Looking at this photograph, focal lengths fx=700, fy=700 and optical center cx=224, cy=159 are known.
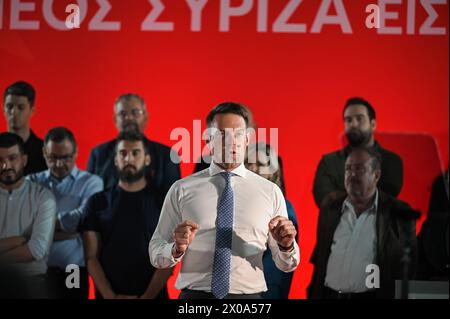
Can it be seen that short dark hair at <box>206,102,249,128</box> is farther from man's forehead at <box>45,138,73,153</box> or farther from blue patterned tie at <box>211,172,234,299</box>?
man's forehead at <box>45,138,73,153</box>

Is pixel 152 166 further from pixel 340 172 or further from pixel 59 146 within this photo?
pixel 340 172

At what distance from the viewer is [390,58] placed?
4148mm

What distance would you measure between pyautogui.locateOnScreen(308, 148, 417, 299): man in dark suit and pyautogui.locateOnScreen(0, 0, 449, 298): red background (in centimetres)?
11

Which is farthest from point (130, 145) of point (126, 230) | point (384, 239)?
point (384, 239)

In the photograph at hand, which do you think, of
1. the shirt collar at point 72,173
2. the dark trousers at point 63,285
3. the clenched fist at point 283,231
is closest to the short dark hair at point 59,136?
the shirt collar at point 72,173

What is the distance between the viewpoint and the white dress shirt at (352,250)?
4.00 meters

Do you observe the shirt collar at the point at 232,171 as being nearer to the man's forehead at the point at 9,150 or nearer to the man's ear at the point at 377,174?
the man's ear at the point at 377,174

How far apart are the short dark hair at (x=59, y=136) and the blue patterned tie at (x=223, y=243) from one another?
3.27 ft

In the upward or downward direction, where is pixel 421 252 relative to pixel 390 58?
downward

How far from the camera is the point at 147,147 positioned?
4.09 metres

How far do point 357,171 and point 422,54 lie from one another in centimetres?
81

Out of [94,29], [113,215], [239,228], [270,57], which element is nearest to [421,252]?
Answer: [239,228]

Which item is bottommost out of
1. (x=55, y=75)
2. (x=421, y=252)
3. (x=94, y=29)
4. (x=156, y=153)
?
(x=421, y=252)

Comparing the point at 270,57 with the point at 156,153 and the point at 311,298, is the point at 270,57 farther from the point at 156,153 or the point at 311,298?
the point at 311,298
